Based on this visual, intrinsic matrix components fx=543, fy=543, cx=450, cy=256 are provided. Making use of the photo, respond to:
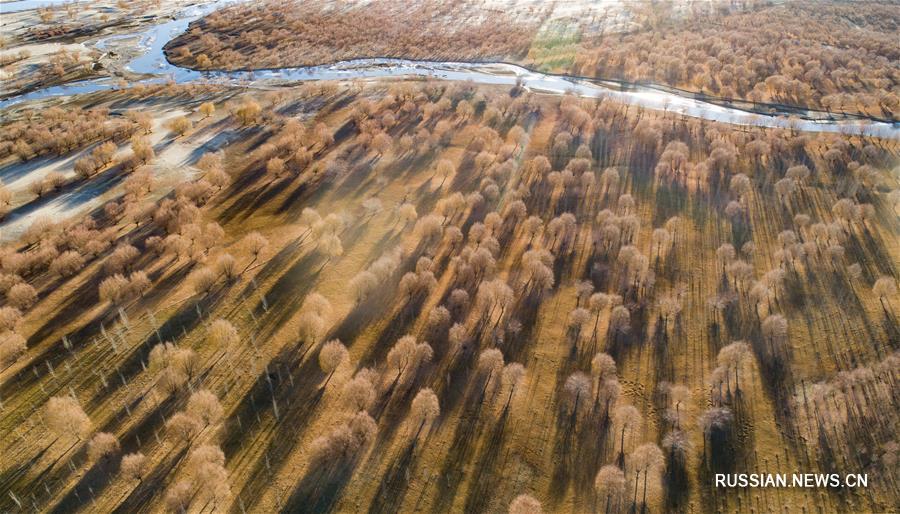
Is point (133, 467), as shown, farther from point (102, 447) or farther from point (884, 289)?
point (884, 289)

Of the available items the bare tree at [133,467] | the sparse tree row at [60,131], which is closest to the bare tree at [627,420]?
the bare tree at [133,467]

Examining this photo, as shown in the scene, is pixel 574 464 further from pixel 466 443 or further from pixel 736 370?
pixel 736 370

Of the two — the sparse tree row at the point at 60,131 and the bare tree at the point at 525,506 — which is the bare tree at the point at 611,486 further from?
the sparse tree row at the point at 60,131

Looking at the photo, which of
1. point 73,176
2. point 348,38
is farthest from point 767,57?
point 73,176

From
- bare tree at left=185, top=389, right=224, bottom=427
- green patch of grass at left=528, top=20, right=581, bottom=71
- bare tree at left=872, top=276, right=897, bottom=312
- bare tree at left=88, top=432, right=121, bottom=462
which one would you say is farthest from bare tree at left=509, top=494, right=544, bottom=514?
green patch of grass at left=528, top=20, right=581, bottom=71

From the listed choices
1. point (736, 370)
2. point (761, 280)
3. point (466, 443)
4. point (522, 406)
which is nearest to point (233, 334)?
point (466, 443)

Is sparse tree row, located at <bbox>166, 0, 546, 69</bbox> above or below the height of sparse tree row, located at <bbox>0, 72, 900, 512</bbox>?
above

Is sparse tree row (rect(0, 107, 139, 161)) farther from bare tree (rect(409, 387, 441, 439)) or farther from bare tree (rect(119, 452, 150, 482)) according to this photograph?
bare tree (rect(409, 387, 441, 439))
